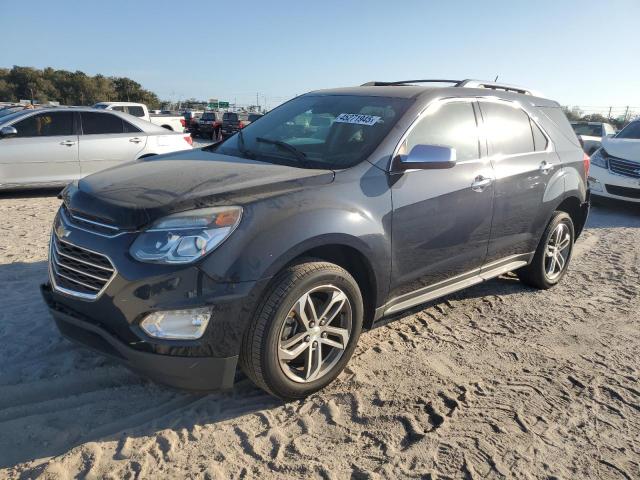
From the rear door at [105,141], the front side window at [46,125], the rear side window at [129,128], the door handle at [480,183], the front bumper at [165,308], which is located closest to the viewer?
the front bumper at [165,308]

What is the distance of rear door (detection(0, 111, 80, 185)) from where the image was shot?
26.7 ft

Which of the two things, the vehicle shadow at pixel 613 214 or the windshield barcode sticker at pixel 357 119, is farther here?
the vehicle shadow at pixel 613 214

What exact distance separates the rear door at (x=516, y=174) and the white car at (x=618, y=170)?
539 centimetres

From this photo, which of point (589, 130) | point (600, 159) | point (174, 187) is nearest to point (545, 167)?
point (174, 187)

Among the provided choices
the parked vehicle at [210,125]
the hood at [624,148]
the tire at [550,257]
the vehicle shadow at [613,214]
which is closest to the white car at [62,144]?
the tire at [550,257]

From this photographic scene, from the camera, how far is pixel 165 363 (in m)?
2.56

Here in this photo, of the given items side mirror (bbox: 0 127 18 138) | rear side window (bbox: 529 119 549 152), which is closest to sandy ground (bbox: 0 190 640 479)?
rear side window (bbox: 529 119 549 152)

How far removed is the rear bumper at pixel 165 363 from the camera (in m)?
2.56

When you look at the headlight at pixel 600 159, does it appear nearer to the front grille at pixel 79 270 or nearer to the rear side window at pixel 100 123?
the rear side window at pixel 100 123

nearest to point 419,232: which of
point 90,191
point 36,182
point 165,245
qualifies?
point 165,245

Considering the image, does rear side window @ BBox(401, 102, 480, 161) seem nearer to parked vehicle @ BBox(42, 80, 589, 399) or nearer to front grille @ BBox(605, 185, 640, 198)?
parked vehicle @ BBox(42, 80, 589, 399)

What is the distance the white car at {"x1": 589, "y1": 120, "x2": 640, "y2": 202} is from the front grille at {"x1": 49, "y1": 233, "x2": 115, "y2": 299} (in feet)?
29.9

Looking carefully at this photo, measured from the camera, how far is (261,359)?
2.70 meters

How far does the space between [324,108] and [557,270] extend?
2.90 metres
